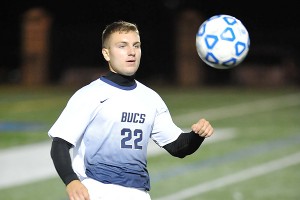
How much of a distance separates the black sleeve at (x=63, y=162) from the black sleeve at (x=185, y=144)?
1027 mm

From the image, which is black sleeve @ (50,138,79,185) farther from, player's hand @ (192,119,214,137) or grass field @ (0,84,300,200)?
grass field @ (0,84,300,200)

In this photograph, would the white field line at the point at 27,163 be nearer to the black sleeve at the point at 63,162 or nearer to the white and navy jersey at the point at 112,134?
the white and navy jersey at the point at 112,134

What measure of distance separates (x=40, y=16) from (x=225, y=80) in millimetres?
8510

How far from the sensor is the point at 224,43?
6996mm

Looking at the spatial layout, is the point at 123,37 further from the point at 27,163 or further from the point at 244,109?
the point at 244,109

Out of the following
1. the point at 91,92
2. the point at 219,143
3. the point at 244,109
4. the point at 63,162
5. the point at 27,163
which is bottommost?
the point at 244,109

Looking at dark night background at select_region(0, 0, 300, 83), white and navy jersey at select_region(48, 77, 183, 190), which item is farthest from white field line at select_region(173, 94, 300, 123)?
white and navy jersey at select_region(48, 77, 183, 190)

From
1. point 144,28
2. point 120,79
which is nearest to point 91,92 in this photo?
point 120,79

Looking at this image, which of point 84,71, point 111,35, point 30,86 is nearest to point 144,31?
Answer: point 84,71

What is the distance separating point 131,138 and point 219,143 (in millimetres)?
9735

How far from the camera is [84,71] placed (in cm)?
3575

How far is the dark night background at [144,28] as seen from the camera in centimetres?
3684

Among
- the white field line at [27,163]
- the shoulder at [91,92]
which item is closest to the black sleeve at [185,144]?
the shoulder at [91,92]

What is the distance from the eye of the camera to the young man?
5.91m
